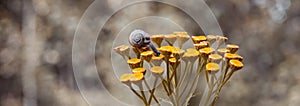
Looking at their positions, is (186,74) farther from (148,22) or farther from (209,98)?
(148,22)

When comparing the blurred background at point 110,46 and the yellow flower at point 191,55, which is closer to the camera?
the yellow flower at point 191,55

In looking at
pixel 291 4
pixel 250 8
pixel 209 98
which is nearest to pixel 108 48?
pixel 209 98

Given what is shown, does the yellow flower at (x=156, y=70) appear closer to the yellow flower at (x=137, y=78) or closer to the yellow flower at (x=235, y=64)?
the yellow flower at (x=137, y=78)

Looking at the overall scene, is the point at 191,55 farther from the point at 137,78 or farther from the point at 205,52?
the point at 137,78

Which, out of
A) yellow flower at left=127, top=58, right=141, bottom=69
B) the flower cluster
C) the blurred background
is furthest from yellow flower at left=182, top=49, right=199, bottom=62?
the blurred background

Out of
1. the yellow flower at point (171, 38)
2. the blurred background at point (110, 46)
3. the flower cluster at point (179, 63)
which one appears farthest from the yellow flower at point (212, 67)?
the blurred background at point (110, 46)

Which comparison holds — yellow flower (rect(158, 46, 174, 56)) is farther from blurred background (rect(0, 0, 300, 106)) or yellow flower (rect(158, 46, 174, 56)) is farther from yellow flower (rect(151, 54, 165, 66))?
blurred background (rect(0, 0, 300, 106))
